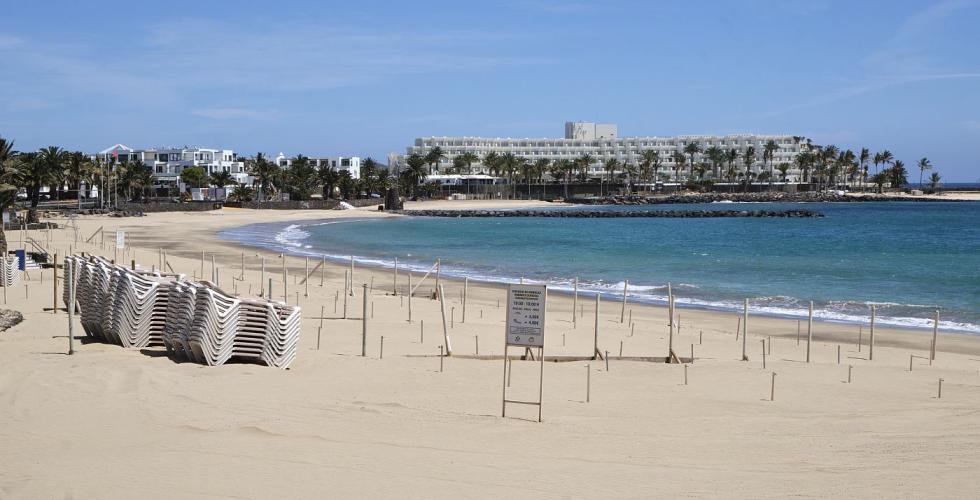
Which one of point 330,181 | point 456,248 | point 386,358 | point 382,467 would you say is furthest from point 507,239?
point 330,181

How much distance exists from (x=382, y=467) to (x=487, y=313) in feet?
49.7

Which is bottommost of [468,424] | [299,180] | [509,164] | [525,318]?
[468,424]

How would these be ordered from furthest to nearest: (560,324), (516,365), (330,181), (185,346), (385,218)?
(330,181), (385,218), (560,324), (516,365), (185,346)

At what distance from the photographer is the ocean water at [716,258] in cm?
3164

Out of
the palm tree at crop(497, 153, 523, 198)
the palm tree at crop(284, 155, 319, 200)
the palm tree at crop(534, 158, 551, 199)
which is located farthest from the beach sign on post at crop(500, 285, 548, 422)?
the palm tree at crop(534, 158, 551, 199)

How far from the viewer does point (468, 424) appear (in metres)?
11.8

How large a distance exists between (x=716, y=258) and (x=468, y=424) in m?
41.5

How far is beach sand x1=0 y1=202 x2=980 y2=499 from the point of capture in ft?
30.6

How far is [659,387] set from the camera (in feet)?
49.0

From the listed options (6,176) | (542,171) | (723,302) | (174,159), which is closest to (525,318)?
(723,302)

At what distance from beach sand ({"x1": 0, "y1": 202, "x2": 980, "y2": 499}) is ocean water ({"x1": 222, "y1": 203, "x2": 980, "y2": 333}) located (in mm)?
11681

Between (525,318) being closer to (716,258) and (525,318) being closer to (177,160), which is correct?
(716,258)

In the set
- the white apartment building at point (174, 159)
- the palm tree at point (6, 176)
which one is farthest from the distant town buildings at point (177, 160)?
the palm tree at point (6, 176)

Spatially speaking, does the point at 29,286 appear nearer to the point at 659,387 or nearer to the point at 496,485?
the point at 659,387
